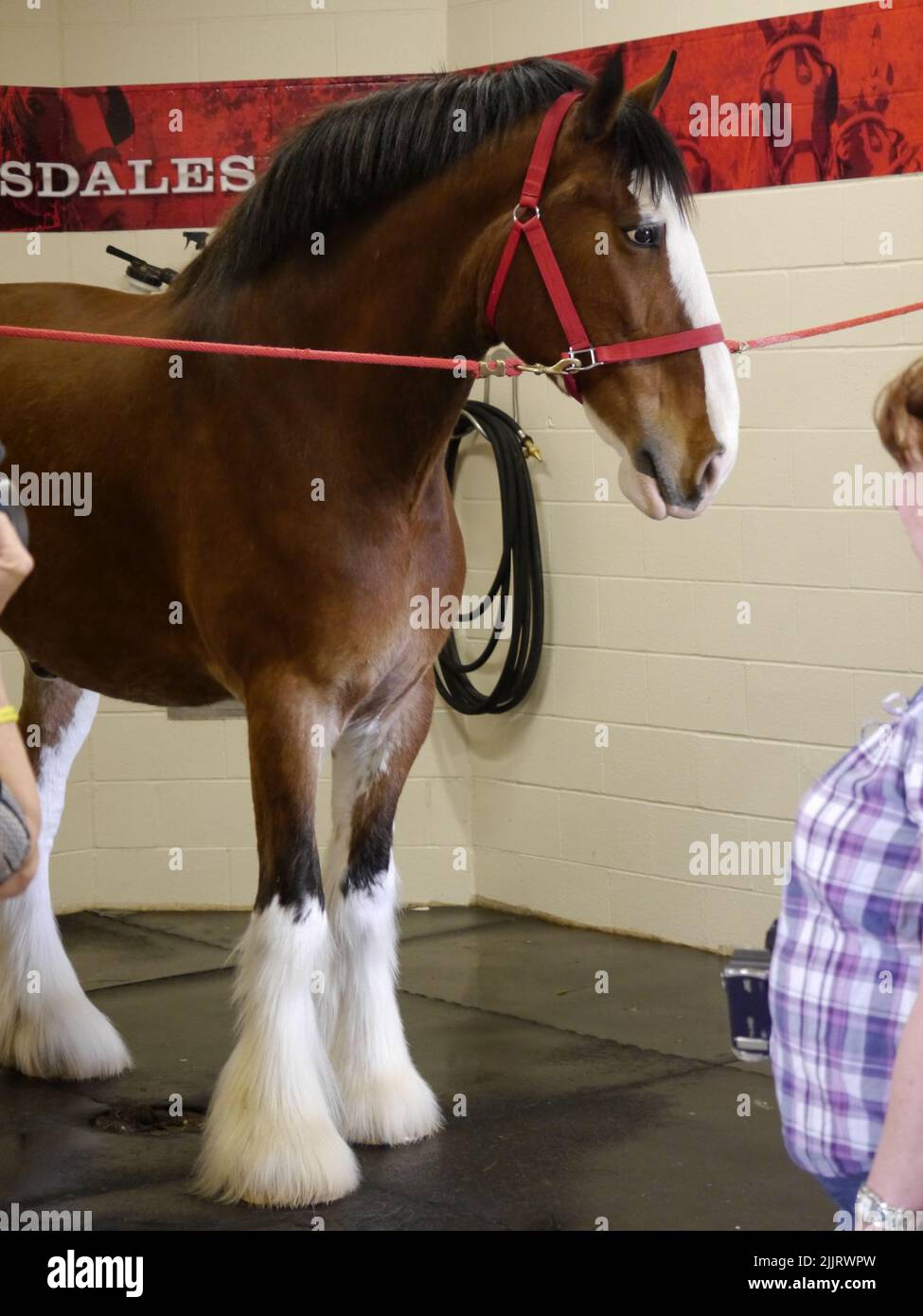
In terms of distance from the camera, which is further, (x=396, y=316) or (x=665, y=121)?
(x=665, y=121)

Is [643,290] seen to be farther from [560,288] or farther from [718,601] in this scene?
[718,601]

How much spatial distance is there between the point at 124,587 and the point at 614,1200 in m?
1.44

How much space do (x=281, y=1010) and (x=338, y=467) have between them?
94 cm

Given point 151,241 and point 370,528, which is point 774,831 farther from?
point 151,241

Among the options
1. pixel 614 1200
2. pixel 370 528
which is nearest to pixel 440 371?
pixel 370 528

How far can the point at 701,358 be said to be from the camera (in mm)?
2387

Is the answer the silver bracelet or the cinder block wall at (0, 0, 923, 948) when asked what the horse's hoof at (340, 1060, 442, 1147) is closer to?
the cinder block wall at (0, 0, 923, 948)

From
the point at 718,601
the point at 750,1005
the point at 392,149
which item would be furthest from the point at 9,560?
the point at 718,601

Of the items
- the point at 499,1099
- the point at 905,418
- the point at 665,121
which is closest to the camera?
the point at 905,418

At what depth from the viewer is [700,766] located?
4184 millimetres

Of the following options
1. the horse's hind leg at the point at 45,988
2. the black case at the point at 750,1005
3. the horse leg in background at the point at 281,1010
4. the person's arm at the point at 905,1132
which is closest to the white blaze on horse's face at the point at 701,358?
the horse leg in background at the point at 281,1010

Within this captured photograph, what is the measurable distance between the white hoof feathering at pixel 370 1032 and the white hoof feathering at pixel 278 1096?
23 centimetres

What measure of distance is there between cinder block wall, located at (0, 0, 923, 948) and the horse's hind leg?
1.23 m

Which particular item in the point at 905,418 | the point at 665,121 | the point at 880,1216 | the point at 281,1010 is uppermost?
the point at 665,121
